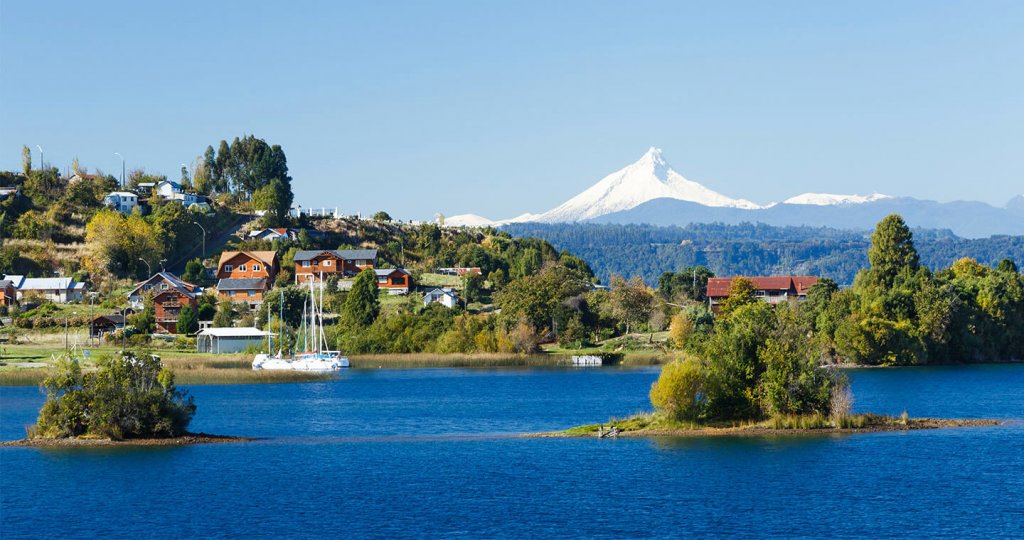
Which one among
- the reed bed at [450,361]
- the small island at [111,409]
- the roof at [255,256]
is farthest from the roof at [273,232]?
the small island at [111,409]

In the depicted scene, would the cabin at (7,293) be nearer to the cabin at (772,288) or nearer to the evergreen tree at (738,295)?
the evergreen tree at (738,295)

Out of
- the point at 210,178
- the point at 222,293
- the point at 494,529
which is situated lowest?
the point at 494,529

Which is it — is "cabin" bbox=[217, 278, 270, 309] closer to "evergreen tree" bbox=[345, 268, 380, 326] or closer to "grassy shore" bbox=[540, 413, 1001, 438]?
"evergreen tree" bbox=[345, 268, 380, 326]

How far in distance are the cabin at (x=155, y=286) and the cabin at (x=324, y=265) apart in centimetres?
Result: 1295

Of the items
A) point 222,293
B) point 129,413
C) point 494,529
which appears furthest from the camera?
point 222,293

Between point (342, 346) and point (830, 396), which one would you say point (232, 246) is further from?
point (830, 396)

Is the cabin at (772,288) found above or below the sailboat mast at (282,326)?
above

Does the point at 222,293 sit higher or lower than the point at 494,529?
higher

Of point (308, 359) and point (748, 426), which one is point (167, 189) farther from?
point (748, 426)

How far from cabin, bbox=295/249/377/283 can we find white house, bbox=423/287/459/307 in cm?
1025

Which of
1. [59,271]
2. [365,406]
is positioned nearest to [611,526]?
[365,406]

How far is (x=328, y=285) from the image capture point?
106 meters

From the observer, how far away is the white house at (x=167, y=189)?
133000 mm

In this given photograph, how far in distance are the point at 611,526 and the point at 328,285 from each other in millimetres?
74909
